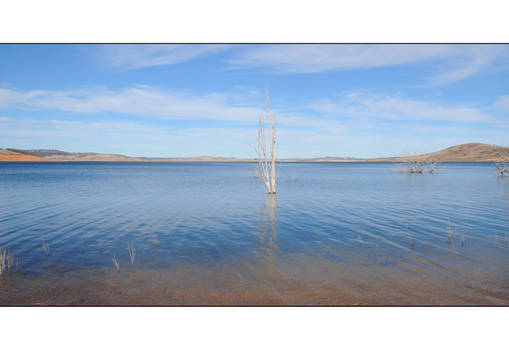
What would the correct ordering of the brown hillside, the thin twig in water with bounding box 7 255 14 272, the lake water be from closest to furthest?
1. the lake water
2. the thin twig in water with bounding box 7 255 14 272
3. the brown hillside

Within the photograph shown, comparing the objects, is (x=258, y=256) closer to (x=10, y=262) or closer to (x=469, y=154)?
(x=10, y=262)

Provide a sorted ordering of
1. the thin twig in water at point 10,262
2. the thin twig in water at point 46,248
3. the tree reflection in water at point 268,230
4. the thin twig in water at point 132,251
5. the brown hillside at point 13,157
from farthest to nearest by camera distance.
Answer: the brown hillside at point 13,157 → the tree reflection in water at point 268,230 → the thin twig in water at point 46,248 → the thin twig in water at point 132,251 → the thin twig in water at point 10,262

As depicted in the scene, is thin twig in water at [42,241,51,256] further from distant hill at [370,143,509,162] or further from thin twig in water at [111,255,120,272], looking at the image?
distant hill at [370,143,509,162]

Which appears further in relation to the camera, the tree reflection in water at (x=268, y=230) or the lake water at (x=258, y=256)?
the tree reflection in water at (x=268, y=230)

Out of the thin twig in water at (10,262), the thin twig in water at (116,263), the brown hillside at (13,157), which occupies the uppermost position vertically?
the brown hillside at (13,157)

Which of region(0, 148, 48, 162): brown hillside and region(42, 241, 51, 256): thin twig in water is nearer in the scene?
region(42, 241, 51, 256): thin twig in water

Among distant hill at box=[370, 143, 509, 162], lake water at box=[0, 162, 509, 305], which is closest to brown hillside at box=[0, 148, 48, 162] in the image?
lake water at box=[0, 162, 509, 305]

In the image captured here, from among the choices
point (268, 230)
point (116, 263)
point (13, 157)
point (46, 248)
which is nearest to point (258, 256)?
point (268, 230)

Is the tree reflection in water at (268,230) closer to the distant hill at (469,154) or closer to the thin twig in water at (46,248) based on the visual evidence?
the thin twig in water at (46,248)

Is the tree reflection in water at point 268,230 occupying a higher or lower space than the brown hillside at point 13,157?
lower

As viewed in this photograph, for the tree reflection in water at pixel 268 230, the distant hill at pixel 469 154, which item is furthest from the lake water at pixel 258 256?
the distant hill at pixel 469 154

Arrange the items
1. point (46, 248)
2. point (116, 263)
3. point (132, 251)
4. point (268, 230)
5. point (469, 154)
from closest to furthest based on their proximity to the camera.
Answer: point (116, 263) < point (132, 251) < point (46, 248) < point (268, 230) < point (469, 154)

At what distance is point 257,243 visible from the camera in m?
9.58

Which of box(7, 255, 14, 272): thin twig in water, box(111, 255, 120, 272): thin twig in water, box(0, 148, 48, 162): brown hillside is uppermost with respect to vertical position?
box(0, 148, 48, 162): brown hillside
